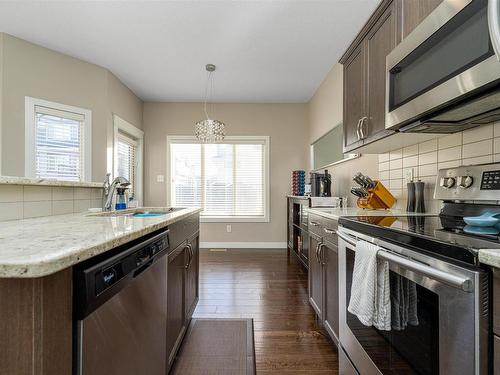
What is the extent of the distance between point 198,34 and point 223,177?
2.60m

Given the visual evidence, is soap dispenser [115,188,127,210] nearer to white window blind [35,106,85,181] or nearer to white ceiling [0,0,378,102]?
white window blind [35,106,85,181]

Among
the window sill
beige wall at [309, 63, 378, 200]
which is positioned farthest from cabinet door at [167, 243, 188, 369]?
the window sill

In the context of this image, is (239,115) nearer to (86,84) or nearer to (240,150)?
(240,150)

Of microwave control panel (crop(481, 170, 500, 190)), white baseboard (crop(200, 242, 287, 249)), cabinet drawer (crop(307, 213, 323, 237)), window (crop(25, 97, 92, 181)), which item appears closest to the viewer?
microwave control panel (crop(481, 170, 500, 190))

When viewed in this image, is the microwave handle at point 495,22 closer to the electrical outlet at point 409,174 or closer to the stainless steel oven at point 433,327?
the stainless steel oven at point 433,327

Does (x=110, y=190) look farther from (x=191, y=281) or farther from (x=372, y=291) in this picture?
(x=372, y=291)

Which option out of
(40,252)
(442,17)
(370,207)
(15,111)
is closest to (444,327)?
(40,252)

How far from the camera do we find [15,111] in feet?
9.41

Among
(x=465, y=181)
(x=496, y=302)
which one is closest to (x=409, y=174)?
(x=465, y=181)

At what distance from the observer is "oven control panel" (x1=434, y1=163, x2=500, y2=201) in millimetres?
1114

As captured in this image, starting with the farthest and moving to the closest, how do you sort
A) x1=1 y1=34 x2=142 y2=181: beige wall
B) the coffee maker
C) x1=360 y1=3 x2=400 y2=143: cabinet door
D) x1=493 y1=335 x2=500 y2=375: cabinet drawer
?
the coffee maker < x1=1 y1=34 x2=142 y2=181: beige wall < x1=360 y1=3 x2=400 y2=143: cabinet door < x1=493 y1=335 x2=500 y2=375: cabinet drawer

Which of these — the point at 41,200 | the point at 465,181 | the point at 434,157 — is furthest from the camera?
the point at 434,157

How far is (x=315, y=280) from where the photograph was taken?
81.0 inches

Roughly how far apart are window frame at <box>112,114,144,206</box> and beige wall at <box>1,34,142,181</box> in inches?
5.2
